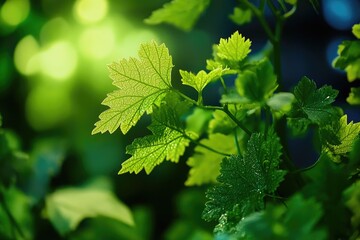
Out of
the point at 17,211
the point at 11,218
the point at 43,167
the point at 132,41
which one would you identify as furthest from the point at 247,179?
the point at 132,41

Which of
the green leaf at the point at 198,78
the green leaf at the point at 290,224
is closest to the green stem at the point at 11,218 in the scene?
the green leaf at the point at 198,78

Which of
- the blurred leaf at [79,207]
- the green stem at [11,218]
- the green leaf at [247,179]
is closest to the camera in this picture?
the green leaf at [247,179]

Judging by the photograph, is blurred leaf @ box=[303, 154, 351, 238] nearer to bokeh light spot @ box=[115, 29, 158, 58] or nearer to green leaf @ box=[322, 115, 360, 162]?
green leaf @ box=[322, 115, 360, 162]

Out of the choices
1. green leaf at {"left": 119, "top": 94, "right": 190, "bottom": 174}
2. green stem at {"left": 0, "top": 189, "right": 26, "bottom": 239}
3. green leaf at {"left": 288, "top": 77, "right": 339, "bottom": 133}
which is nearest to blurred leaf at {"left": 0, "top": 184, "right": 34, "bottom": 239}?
green stem at {"left": 0, "top": 189, "right": 26, "bottom": 239}

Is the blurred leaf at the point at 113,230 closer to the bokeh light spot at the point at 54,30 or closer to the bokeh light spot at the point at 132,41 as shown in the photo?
the bokeh light spot at the point at 132,41

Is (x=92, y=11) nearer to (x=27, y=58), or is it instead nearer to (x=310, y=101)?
(x=27, y=58)
